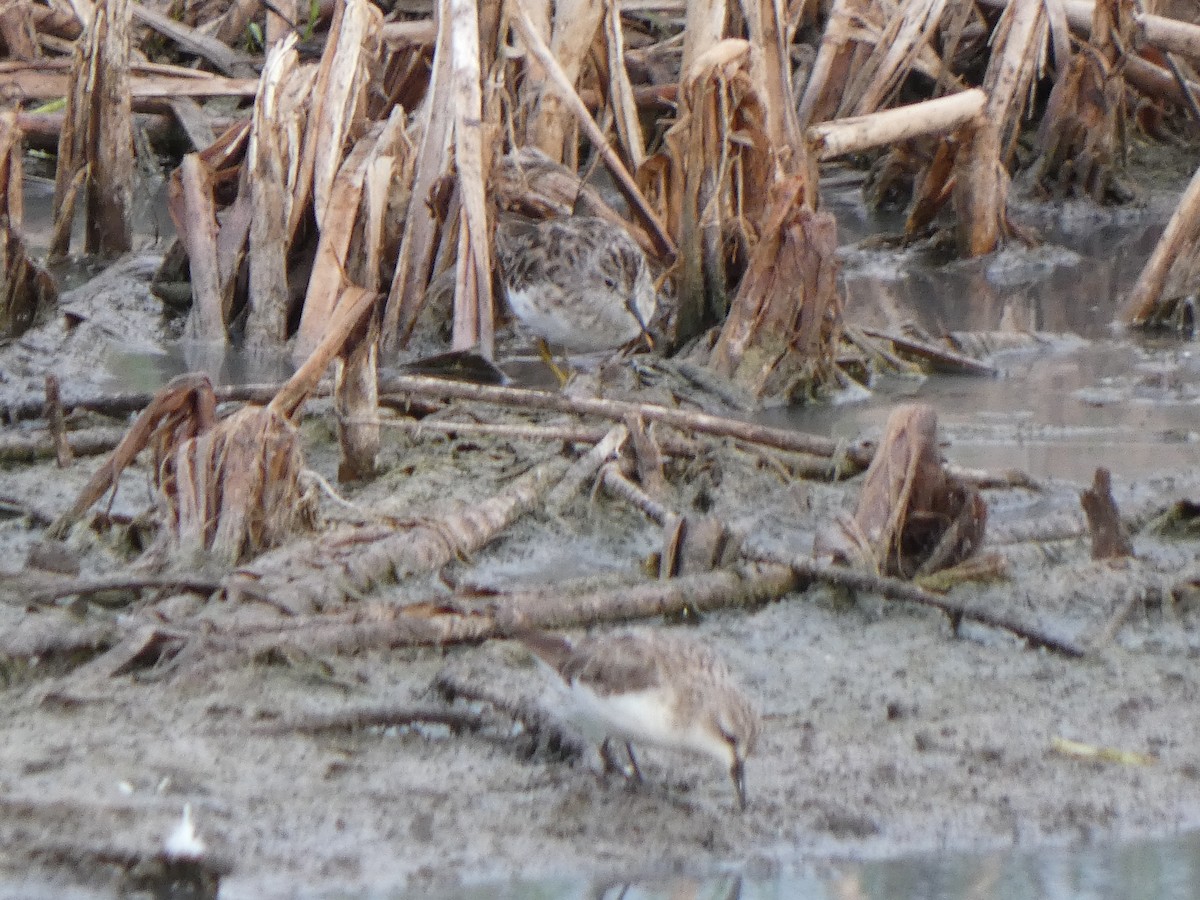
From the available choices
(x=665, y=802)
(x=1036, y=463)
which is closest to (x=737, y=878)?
(x=665, y=802)

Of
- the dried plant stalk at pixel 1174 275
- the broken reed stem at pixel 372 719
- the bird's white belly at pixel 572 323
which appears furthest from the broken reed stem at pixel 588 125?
the broken reed stem at pixel 372 719

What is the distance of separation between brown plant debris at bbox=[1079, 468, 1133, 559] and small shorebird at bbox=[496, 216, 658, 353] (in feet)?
8.35

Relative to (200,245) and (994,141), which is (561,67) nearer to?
(200,245)

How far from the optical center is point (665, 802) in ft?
10.5

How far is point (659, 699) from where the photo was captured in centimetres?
308

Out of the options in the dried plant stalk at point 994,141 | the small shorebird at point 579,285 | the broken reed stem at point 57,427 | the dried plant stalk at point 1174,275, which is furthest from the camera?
the dried plant stalk at point 994,141

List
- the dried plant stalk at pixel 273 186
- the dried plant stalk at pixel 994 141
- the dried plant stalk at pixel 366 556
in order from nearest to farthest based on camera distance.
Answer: the dried plant stalk at pixel 366 556
the dried plant stalk at pixel 273 186
the dried plant stalk at pixel 994 141

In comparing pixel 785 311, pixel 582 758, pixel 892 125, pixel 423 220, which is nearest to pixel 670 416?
pixel 785 311

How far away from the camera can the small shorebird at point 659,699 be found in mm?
3062

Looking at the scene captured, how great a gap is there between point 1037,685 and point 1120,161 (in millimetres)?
7594

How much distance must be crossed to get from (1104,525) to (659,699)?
189cm

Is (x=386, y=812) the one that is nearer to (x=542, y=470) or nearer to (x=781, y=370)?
(x=542, y=470)

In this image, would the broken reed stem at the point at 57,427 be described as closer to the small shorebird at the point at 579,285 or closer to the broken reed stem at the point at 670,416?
the broken reed stem at the point at 670,416

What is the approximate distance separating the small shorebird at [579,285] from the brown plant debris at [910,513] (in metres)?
2.24
